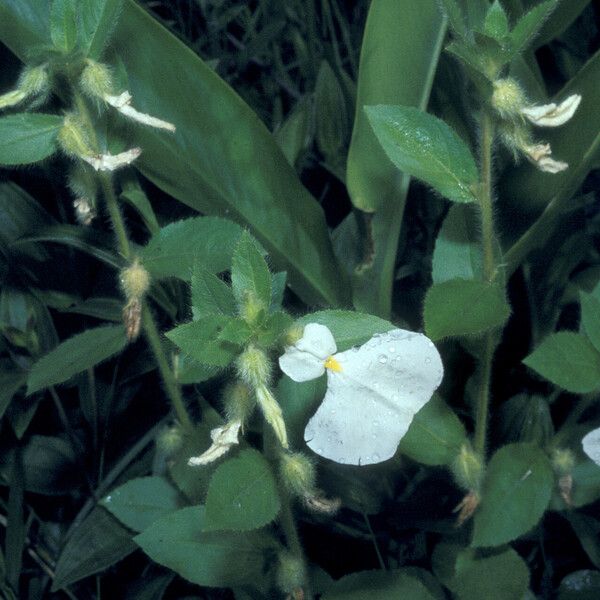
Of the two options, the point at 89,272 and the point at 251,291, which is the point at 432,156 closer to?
the point at 251,291

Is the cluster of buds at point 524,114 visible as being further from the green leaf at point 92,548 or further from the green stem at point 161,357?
the green leaf at point 92,548

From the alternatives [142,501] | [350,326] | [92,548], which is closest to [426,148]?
[350,326]

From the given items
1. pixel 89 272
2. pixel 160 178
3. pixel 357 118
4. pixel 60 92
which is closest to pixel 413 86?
pixel 357 118

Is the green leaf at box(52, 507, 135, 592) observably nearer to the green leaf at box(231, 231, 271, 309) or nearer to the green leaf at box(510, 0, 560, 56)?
the green leaf at box(231, 231, 271, 309)

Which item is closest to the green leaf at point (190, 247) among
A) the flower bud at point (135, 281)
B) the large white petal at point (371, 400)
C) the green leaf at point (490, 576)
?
the flower bud at point (135, 281)

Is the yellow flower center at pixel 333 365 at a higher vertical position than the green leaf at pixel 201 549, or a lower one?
higher

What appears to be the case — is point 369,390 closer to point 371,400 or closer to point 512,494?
point 371,400
